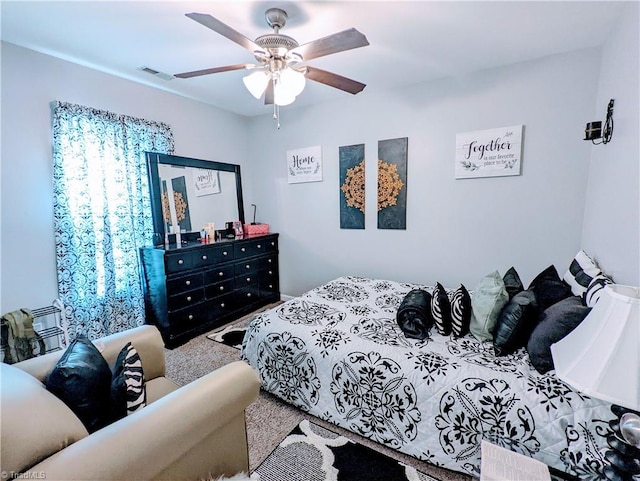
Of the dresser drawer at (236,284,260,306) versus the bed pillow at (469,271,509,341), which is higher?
the bed pillow at (469,271,509,341)

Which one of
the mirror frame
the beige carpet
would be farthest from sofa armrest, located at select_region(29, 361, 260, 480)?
the mirror frame

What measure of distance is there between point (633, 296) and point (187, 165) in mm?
3609

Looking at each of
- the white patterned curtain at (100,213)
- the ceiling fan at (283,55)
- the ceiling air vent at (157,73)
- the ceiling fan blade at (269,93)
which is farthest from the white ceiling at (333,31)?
the white patterned curtain at (100,213)

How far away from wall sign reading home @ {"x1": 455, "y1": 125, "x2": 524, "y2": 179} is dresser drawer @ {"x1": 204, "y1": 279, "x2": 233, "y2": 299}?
8.85ft

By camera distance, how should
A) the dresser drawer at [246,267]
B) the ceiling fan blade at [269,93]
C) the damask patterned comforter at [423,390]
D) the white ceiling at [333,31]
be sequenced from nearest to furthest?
the damask patterned comforter at [423,390] → the white ceiling at [333,31] → the ceiling fan blade at [269,93] → the dresser drawer at [246,267]

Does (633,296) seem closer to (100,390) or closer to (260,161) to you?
(100,390)

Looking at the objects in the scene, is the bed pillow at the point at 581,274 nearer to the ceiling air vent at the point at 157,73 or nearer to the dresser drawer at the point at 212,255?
the dresser drawer at the point at 212,255

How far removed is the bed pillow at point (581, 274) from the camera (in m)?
1.67

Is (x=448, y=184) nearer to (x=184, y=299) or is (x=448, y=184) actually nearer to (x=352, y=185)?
(x=352, y=185)

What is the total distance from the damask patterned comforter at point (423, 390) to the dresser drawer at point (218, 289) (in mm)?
1212

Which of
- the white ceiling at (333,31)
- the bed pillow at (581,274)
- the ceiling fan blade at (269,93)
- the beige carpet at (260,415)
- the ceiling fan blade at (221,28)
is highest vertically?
the white ceiling at (333,31)

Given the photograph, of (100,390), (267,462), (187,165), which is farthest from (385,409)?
(187,165)

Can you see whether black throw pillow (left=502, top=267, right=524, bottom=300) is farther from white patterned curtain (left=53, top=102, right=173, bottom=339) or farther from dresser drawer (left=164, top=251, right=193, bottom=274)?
white patterned curtain (left=53, top=102, right=173, bottom=339)

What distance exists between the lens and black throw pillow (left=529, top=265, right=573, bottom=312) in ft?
5.56
